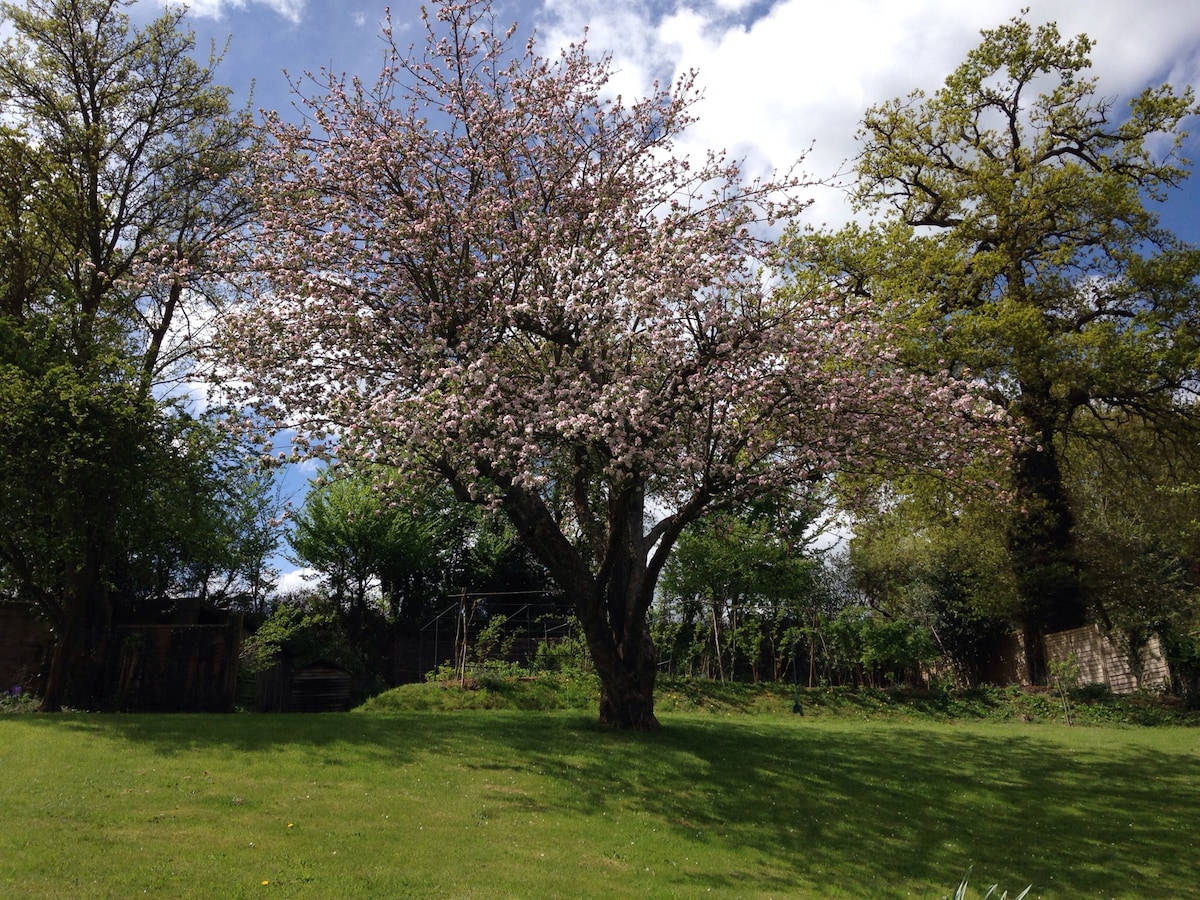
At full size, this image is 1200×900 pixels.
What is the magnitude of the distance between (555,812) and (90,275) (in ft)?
57.1

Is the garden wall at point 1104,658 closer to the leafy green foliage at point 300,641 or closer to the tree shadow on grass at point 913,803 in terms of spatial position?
the tree shadow on grass at point 913,803

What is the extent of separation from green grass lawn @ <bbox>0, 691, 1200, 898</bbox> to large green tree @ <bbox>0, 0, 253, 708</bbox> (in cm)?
392

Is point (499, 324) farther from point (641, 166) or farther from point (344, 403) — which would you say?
point (641, 166)

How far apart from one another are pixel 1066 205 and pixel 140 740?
24.3m

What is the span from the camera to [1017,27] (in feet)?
79.7

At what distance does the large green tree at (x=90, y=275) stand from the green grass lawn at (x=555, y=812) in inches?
154

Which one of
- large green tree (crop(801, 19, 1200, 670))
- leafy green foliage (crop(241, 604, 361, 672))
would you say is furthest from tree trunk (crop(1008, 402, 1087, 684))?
leafy green foliage (crop(241, 604, 361, 672))

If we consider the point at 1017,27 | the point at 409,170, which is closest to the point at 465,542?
the point at 409,170

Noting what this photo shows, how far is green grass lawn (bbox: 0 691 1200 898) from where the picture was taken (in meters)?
7.49

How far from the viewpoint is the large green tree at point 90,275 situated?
15.4 m

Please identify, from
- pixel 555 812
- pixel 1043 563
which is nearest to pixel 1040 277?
pixel 1043 563

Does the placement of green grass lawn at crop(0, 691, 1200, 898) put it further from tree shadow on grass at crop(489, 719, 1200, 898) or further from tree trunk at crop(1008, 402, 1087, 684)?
tree trunk at crop(1008, 402, 1087, 684)

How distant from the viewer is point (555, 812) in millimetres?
9914

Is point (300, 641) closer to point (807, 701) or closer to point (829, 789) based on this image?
point (807, 701)
